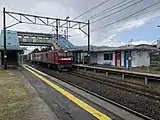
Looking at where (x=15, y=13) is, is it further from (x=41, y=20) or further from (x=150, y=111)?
(x=150, y=111)

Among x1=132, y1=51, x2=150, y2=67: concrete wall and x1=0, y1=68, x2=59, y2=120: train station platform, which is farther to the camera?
x1=132, y1=51, x2=150, y2=67: concrete wall

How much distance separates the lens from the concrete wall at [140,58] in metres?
30.7

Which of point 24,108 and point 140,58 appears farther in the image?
point 140,58

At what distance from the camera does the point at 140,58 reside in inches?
1238

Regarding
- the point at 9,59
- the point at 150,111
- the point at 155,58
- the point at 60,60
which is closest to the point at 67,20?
the point at 60,60

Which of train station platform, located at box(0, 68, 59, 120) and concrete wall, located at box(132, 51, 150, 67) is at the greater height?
concrete wall, located at box(132, 51, 150, 67)

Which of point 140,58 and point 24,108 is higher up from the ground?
point 140,58

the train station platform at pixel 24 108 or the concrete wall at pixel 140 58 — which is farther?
the concrete wall at pixel 140 58

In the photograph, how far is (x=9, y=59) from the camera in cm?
3441

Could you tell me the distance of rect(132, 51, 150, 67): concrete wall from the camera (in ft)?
101

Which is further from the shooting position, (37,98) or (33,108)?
(37,98)

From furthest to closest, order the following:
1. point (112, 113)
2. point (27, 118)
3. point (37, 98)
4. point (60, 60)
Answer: point (60, 60), point (37, 98), point (112, 113), point (27, 118)

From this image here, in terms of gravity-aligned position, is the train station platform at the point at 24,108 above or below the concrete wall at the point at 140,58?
below

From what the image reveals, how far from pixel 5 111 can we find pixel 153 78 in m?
10.9
